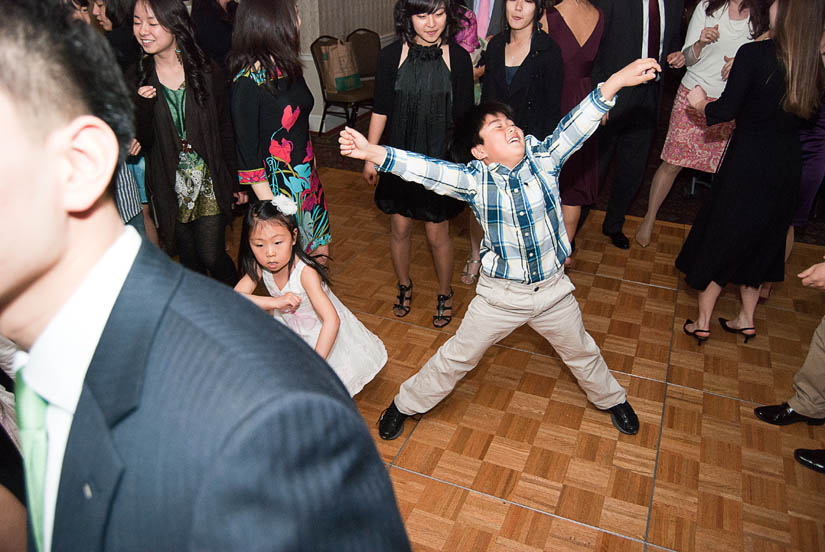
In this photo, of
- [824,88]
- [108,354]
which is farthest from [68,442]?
[824,88]

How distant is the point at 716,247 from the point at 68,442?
9.86ft

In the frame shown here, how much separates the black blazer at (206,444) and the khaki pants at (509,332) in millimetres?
1701

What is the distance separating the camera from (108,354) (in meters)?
0.58

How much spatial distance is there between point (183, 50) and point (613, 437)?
2.48 meters

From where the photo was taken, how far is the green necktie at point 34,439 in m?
0.65

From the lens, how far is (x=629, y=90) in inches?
142

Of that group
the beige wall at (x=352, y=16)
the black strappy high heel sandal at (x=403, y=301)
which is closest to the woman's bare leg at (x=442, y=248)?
the black strappy high heel sandal at (x=403, y=301)

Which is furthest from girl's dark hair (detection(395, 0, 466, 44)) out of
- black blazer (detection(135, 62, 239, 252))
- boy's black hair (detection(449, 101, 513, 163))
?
black blazer (detection(135, 62, 239, 252))

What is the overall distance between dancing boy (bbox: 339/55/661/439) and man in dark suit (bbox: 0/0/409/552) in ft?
4.59

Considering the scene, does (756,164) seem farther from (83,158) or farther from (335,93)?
(335,93)

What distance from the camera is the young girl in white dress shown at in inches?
93.6

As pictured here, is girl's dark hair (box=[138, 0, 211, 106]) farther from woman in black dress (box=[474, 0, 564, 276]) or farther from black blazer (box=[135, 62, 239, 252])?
woman in black dress (box=[474, 0, 564, 276])

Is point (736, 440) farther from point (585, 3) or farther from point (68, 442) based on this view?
point (68, 442)

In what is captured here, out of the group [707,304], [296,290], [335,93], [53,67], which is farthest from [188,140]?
[335,93]
